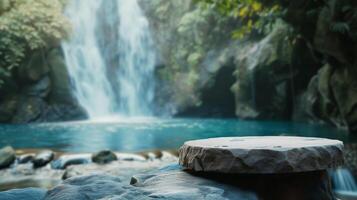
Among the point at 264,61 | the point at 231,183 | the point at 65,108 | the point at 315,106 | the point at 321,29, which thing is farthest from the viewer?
the point at 65,108

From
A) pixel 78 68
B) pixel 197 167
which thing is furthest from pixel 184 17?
pixel 197 167

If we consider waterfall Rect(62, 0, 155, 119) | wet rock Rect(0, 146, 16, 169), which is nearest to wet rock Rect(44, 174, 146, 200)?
wet rock Rect(0, 146, 16, 169)

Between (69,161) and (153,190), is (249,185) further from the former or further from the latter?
(69,161)

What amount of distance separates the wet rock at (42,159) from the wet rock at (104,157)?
864 millimetres

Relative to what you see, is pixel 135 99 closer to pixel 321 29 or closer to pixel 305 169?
pixel 321 29

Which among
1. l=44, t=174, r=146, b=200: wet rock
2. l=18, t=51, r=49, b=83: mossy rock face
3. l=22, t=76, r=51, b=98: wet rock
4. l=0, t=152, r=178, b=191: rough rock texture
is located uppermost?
l=18, t=51, r=49, b=83: mossy rock face

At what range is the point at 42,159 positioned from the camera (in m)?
7.91

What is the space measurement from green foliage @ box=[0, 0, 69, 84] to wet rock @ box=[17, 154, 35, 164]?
9634 millimetres

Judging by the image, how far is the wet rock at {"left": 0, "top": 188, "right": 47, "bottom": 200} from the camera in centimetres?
236

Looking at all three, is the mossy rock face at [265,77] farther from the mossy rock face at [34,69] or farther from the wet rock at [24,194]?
the wet rock at [24,194]

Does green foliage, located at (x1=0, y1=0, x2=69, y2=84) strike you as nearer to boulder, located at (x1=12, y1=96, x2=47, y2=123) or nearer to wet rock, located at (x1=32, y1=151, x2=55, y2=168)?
boulder, located at (x1=12, y1=96, x2=47, y2=123)

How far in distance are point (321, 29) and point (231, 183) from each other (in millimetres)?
7288

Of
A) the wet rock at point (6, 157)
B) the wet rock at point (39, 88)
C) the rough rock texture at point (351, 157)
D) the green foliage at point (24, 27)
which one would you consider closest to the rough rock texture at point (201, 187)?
the rough rock texture at point (351, 157)

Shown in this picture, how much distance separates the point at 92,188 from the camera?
2.28m
